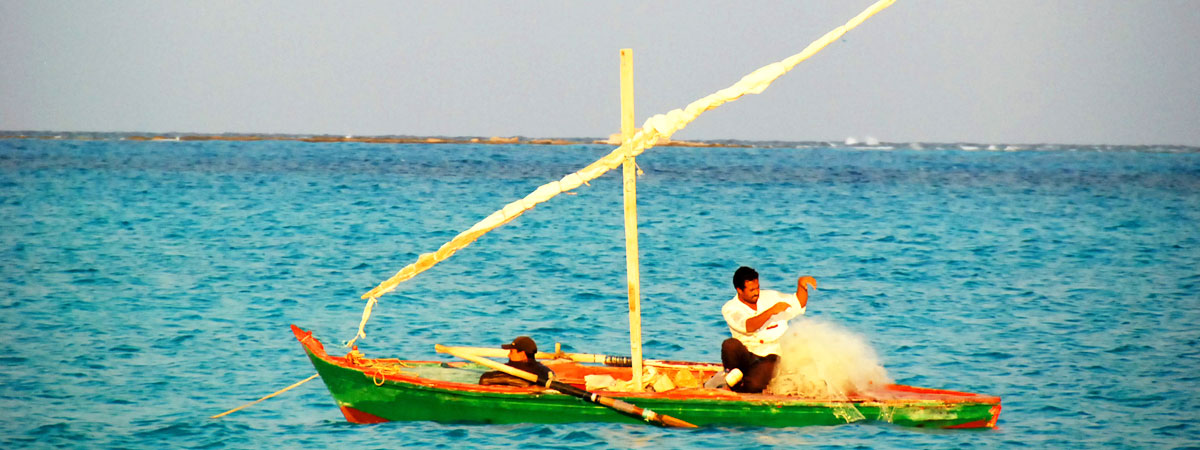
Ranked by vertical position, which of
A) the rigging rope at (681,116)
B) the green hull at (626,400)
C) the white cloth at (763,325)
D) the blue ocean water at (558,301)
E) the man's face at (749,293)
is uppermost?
the rigging rope at (681,116)

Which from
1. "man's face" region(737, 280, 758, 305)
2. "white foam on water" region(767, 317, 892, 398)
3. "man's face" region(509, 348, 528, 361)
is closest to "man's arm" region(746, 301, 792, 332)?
"man's face" region(737, 280, 758, 305)

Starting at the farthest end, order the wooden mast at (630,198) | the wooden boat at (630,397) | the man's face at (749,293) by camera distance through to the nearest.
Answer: the man's face at (749,293) → the wooden boat at (630,397) → the wooden mast at (630,198)

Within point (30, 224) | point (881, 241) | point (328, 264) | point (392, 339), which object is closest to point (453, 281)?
point (328, 264)

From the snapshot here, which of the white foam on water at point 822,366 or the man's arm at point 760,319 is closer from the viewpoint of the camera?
the man's arm at point 760,319

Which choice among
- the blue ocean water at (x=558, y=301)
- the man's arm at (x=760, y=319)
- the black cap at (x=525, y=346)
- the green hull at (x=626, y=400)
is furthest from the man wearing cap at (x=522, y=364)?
the man's arm at (x=760, y=319)

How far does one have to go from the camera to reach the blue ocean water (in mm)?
15242

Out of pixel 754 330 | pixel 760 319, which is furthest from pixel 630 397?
pixel 760 319

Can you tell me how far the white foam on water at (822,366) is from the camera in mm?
13977

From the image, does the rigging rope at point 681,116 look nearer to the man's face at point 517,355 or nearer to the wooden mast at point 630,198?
the wooden mast at point 630,198

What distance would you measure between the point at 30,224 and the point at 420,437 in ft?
114

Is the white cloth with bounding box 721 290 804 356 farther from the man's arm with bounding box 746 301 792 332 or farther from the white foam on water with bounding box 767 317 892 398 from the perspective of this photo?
the white foam on water with bounding box 767 317 892 398

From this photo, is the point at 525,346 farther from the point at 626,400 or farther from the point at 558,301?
the point at 558,301

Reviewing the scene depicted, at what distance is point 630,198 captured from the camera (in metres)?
13.5

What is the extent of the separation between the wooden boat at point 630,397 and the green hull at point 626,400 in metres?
0.01
